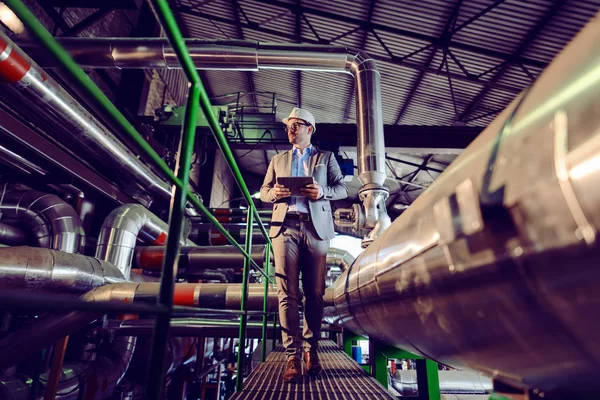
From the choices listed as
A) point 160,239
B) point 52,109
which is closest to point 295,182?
point 52,109

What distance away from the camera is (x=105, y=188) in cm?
404

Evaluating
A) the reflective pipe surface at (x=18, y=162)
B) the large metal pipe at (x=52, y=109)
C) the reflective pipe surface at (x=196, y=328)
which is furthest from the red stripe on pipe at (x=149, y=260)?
the reflective pipe surface at (x=18, y=162)

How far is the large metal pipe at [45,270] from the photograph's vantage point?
2.21 m

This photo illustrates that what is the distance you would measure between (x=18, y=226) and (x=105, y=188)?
92 centimetres

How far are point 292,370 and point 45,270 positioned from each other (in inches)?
74.2

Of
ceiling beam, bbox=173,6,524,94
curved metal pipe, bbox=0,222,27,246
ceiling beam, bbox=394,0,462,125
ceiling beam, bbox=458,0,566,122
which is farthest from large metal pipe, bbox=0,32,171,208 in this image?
ceiling beam, bbox=458,0,566,122

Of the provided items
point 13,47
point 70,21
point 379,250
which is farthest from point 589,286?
point 70,21

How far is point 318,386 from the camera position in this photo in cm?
145

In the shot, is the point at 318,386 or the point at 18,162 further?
the point at 18,162

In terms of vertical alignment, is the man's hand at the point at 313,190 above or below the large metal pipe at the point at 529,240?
above

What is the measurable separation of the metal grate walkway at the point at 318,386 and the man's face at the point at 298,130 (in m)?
1.23

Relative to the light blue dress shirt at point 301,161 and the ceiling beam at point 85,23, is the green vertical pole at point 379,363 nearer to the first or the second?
the light blue dress shirt at point 301,161

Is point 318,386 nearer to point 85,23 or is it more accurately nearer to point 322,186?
point 322,186

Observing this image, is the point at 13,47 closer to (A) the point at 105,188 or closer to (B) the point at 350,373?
(A) the point at 105,188
